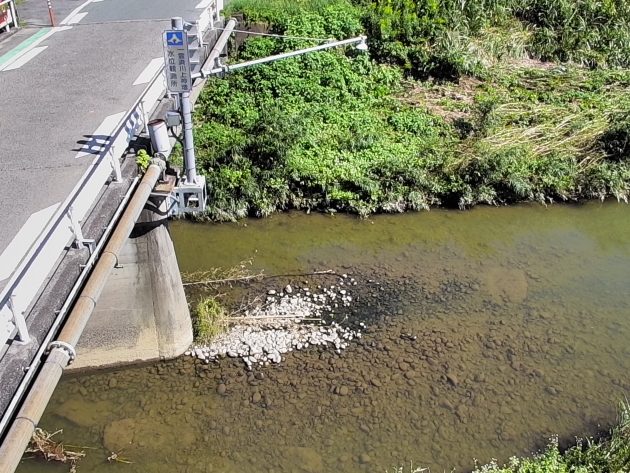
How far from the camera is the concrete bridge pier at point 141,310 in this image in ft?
37.3

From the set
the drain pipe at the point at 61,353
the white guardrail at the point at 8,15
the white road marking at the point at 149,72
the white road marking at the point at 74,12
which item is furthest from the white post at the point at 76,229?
the white road marking at the point at 74,12

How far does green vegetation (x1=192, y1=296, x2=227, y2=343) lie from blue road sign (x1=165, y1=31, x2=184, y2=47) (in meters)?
5.98

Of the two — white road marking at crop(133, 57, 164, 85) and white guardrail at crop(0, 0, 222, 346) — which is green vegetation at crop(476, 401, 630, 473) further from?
white road marking at crop(133, 57, 164, 85)

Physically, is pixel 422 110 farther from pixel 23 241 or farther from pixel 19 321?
pixel 19 321

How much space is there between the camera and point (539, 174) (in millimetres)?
18062

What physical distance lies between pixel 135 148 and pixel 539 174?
40.9ft

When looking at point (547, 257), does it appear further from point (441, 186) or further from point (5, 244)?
point (5, 244)

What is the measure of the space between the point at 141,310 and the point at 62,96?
Result: 4.69 m

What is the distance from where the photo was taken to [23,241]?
8.27 m

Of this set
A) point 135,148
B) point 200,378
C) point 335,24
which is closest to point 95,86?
point 135,148

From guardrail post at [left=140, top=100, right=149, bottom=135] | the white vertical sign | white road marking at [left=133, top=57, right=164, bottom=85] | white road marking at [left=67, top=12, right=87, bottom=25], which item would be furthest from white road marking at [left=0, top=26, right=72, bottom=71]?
the white vertical sign

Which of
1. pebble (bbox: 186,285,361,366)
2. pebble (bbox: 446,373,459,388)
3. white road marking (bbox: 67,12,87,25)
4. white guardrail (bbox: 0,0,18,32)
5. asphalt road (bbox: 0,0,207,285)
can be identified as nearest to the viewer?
asphalt road (bbox: 0,0,207,285)

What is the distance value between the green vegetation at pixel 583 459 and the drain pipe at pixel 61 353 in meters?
6.68

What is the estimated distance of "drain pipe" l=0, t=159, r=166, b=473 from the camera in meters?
5.84
